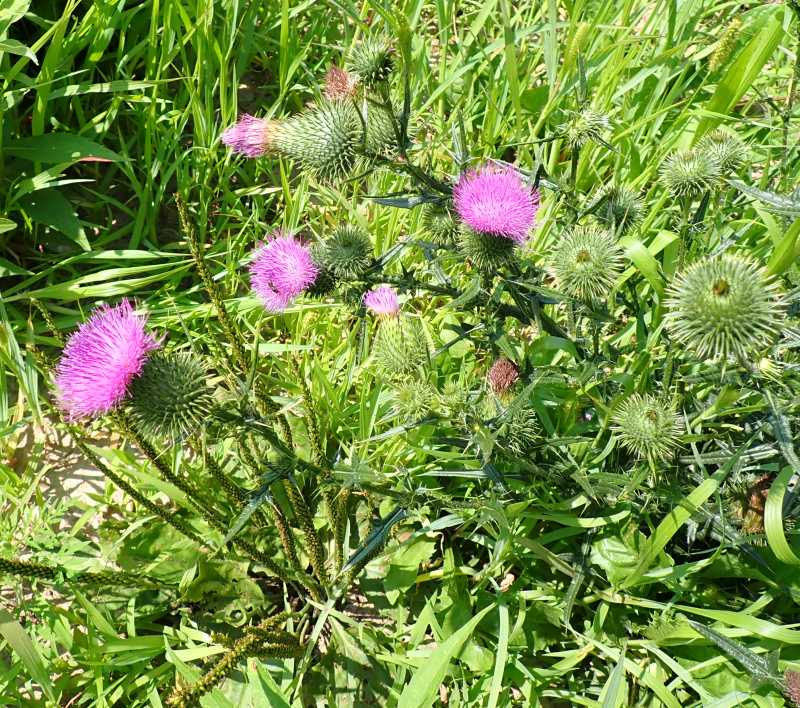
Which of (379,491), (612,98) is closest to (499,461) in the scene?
(379,491)

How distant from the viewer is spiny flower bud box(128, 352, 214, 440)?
183 centimetres

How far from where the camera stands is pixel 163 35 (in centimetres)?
322

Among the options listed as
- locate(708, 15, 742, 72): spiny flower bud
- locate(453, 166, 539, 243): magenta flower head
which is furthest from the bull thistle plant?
locate(708, 15, 742, 72): spiny flower bud

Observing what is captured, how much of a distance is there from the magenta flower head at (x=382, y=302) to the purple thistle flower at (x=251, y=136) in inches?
23.2

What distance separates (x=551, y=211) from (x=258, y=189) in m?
1.43

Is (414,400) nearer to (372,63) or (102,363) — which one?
(102,363)

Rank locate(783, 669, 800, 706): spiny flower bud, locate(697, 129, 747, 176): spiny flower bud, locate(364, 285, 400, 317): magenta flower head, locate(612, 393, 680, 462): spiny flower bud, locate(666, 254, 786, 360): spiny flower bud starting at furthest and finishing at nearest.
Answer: locate(364, 285, 400, 317): magenta flower head < locate(697, 129, 747, 176): spiny flower bud < locate(612, 393, 680, 462): spiny flower bud < locate(783, 669, 800, 706): spiny flower bud < locate(666, 254, 786, 360): spiny flower bud

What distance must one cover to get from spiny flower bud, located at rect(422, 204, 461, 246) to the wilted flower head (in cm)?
44

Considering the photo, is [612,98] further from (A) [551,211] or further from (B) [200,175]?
(B) [200,175]

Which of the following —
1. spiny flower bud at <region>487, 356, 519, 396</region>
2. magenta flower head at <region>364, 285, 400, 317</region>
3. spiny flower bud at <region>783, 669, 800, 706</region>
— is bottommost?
spiny flower bud at <region>783, 669, 800, 706</region>

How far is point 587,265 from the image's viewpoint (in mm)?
1952

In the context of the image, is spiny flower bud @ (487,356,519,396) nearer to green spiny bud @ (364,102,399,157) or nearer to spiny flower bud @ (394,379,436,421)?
spiny flower bud @ (394,379,436,421)

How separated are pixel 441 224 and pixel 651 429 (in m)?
0.89

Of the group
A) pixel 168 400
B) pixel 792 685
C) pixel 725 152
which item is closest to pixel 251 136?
pixel 168 400
